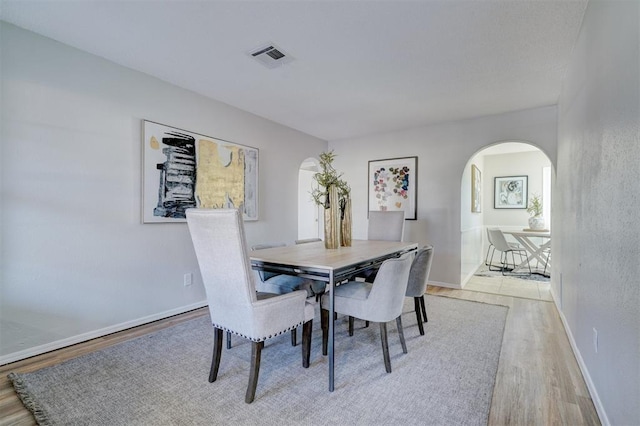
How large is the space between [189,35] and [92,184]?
146 cm

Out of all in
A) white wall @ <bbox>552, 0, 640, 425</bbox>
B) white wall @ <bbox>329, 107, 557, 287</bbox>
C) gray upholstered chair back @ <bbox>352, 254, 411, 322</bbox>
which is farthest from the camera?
white wall @ <bbox>329, 107, 557, 287</bbox>

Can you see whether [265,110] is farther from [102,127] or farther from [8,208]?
[8,208]

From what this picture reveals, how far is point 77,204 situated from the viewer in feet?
7.75

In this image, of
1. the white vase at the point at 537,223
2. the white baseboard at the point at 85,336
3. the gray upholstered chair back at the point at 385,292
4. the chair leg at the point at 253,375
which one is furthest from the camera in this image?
the white vase at the point at 537,223

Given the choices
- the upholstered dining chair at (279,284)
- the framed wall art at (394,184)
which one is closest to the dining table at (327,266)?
the upholstered dining chair at (279,284)

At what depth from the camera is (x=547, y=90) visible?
3076 mm

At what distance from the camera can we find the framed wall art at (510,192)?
5953mm

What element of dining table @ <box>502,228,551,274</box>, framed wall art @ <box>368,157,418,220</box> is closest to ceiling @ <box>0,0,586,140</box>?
framed wall art @ <box>368,157,418,220</box>

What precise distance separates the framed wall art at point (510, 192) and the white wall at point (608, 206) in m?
4.30

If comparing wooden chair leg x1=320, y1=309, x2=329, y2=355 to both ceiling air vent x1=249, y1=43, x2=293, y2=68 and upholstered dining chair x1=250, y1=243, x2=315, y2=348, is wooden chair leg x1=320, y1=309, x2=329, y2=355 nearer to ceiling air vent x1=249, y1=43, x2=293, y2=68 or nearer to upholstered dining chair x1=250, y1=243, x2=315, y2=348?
upholstered dining chair x1=250, y1=243, x2=315, y2=348

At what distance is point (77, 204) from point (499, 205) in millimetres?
6961

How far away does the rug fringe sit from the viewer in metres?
1.48

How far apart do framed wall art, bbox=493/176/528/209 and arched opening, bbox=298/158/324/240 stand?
3.86 metres

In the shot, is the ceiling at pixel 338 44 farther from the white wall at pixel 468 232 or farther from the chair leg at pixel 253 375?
the chair leg at pixel 253 375
